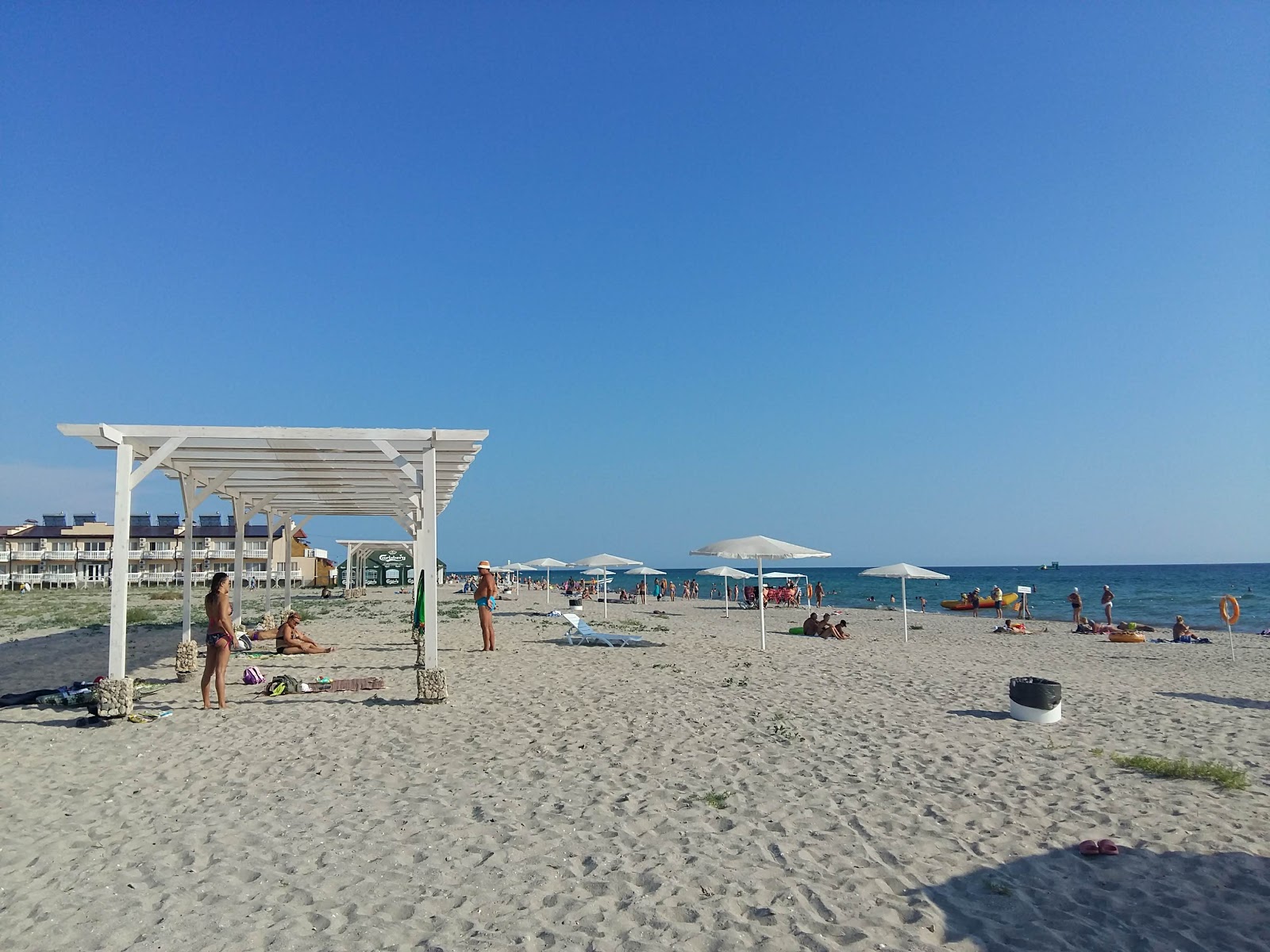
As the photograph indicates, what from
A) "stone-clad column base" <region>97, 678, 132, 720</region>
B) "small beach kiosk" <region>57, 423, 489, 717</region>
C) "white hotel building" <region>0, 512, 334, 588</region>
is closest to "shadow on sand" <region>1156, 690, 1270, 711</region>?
"small beach kiosk" <region>57, 423, 489, 717</region>

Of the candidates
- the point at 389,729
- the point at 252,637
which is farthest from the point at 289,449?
the point at 252,637

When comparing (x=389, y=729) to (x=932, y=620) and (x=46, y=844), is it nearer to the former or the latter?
(x=46, y=844)

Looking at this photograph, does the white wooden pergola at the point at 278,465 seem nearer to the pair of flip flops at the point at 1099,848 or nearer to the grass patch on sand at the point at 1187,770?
the pair of flip flops at the point at 1099,848

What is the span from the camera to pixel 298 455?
31.9ft

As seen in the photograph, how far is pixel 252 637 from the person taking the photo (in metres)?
14.6

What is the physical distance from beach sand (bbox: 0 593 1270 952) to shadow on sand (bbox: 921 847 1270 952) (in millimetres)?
17

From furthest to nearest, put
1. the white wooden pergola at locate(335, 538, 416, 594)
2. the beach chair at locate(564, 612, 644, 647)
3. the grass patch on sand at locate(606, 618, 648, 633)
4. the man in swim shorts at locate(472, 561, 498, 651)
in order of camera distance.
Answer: the white wooden pergola at locate(335, 538, 416, 594) < the grass patch on sand at locate(606, 618, 648, 633) < the beach chair at locate(564, 612, 644, 647) < the man in swim shorts at locate(472, 561, 498, 651)

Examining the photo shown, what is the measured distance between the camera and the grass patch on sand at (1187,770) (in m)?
5.65

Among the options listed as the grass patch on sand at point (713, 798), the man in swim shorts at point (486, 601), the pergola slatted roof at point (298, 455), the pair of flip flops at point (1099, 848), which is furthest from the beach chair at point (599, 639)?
the pair of flip flops at point (1099, 848)

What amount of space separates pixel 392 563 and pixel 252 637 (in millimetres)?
30233

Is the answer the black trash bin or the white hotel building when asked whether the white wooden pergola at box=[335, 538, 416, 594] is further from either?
the black trash bin

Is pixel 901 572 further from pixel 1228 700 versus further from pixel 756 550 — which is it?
pixel 1228 700

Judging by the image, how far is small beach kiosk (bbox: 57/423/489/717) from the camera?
7914mm

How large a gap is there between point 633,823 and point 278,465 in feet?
25.4
